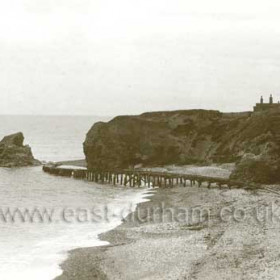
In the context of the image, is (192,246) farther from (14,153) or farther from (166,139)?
(14,153)

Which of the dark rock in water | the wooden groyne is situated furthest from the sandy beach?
the dark rock in water

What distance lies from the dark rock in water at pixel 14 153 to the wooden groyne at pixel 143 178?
11.1m

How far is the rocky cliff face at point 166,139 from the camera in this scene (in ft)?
263

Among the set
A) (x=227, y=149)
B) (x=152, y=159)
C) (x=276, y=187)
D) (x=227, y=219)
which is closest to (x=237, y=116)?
(x=227, y=149)

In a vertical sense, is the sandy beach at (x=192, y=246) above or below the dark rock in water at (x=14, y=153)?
below

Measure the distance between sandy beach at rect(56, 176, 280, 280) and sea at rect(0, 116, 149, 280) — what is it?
1392mm

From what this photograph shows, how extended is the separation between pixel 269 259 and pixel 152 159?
5740 cm

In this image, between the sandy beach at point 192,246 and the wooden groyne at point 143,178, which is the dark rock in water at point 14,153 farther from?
the sandy beach at point 192,246

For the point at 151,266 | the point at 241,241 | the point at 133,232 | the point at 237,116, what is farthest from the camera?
the point at 237,116

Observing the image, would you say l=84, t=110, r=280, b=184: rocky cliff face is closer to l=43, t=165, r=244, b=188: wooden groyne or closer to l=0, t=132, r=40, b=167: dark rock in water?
l=43, t=165, r=244, b=188: wooden groyne

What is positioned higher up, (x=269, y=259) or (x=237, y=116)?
(x=237, y=116)

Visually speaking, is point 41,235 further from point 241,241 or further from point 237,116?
point 237,116

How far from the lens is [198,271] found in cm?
2478

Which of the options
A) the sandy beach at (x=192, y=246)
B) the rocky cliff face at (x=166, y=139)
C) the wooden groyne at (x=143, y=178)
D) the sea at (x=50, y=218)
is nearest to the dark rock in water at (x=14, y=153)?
the wooden groyne at (x=143, y=178)
